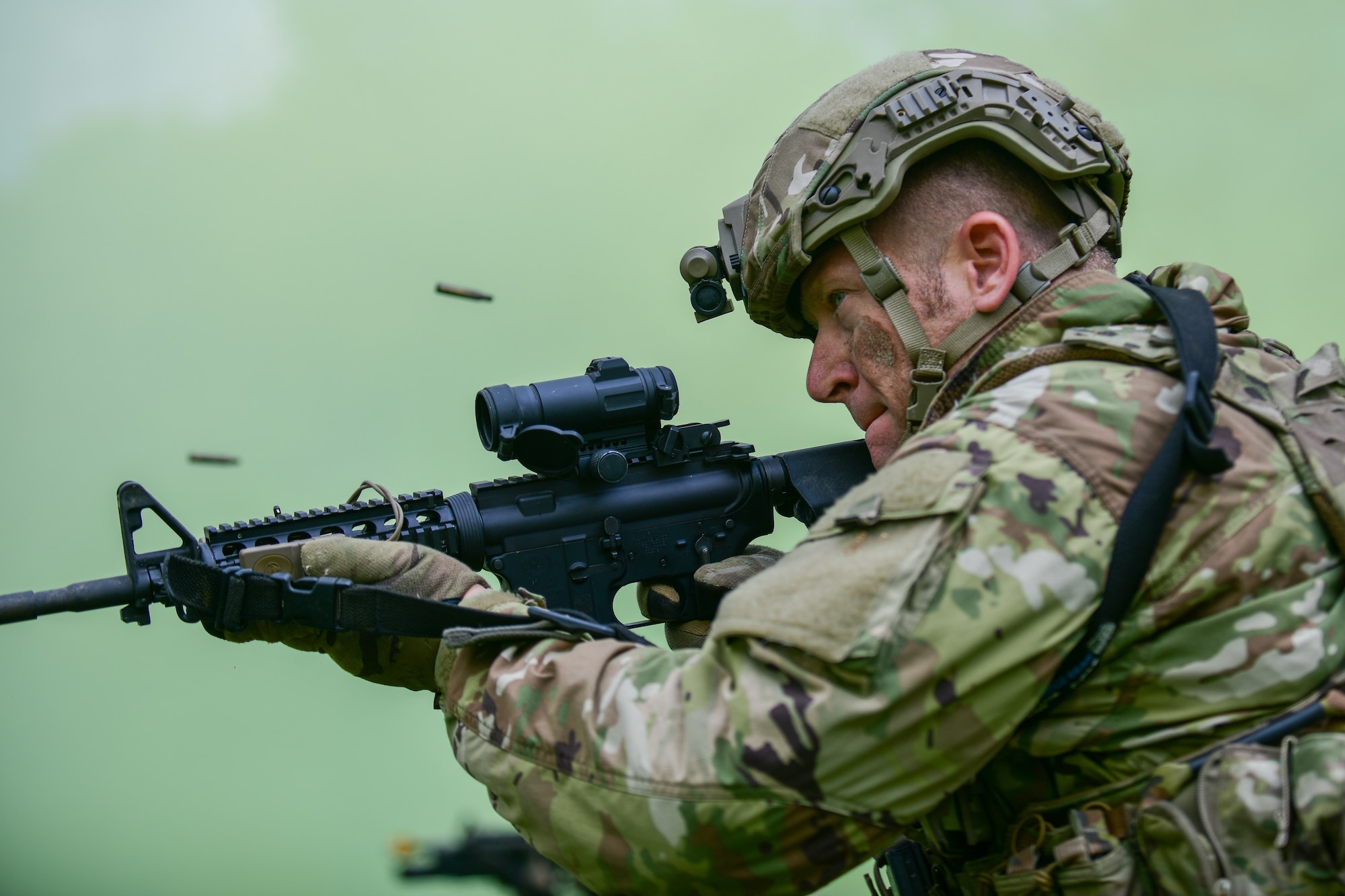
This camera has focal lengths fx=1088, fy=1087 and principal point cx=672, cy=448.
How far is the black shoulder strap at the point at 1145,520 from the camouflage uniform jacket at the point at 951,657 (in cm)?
2

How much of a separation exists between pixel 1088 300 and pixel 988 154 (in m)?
0.38

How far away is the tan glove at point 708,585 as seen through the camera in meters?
2.37

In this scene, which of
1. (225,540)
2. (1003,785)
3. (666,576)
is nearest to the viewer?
(1003,785)

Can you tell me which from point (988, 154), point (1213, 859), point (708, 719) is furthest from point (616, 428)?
point (1213, 859)

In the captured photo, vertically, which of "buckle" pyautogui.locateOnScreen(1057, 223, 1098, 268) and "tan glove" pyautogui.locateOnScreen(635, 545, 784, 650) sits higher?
"buckle" pyautogui.locateOnScreen(1057, 223, 1098, 268)

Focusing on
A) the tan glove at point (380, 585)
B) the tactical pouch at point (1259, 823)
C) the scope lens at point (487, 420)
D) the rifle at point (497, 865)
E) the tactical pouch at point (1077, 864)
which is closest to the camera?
the tactical pouch at point (1259, 823)

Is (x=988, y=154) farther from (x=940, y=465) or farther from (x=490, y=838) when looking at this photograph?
(x=490, y=838)

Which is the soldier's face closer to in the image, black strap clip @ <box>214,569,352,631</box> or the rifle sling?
the rifle sling

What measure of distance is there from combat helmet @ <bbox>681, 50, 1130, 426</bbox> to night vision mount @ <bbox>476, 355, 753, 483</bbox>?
470 millimetres

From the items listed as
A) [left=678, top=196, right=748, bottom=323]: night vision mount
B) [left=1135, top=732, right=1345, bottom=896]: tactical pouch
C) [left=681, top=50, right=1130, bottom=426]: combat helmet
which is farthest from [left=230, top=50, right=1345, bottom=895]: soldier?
[left=678, top=196, right=748, bottom=323]: night vision mount

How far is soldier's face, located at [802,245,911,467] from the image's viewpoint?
6.07 ft

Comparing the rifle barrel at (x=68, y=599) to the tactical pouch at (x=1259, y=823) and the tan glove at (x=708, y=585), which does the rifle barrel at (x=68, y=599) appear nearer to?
the tan glove at (x=708, y=585)

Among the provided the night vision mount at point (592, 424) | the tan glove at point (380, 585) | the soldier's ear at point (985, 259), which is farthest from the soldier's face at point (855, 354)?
the tan glove at point (380, 585)

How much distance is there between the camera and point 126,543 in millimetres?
1899
